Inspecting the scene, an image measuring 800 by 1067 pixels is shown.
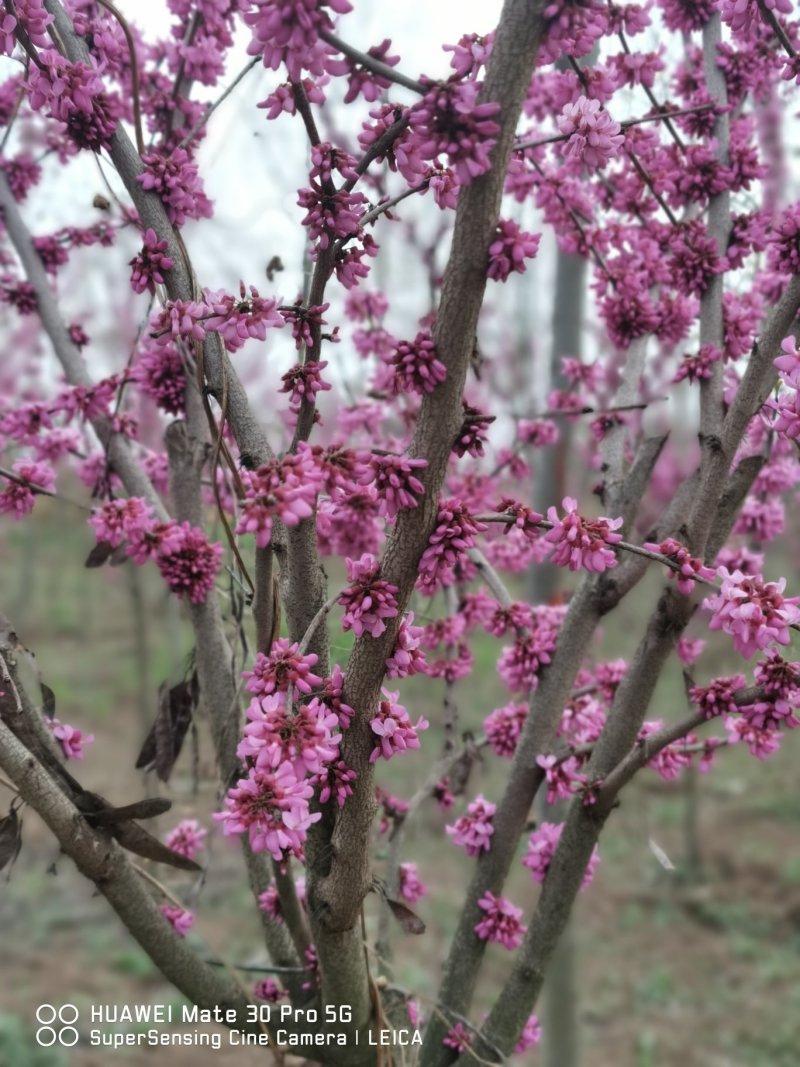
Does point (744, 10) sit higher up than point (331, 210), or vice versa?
point (744, 10)

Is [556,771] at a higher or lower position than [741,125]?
lower

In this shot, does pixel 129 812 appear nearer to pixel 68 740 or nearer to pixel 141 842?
pixel 141 842

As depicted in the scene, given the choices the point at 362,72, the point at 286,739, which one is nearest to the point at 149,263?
the point at 362,72

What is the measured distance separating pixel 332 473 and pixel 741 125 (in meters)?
1.88

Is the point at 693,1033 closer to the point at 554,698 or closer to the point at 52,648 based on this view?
the point at 554,698

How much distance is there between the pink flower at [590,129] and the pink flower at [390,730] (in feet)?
3.13

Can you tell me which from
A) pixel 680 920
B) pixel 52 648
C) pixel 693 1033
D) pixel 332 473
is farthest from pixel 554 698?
pixel 52 648

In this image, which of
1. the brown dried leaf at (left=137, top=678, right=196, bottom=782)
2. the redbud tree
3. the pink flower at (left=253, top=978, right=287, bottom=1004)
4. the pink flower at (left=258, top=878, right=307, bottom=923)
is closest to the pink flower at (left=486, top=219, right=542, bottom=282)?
the redbud tree

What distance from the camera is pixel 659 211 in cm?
246

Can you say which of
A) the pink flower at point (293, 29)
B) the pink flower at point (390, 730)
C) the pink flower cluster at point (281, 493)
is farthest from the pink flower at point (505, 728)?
the pink flower at point (293, 29)

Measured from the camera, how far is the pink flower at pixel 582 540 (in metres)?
1.31

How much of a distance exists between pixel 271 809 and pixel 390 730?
0.22 metres

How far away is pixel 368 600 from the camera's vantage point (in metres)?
1.23

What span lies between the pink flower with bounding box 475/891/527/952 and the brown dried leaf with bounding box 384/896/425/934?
1.09 ft
